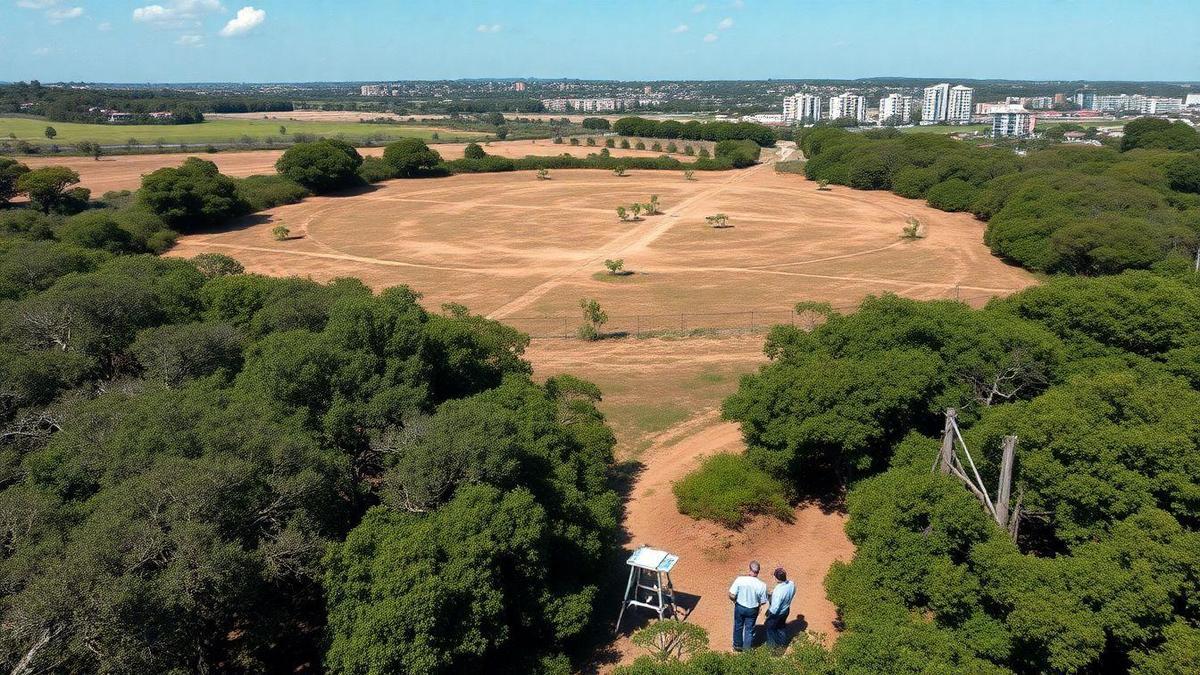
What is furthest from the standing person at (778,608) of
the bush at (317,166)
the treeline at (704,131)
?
the treeline at (704,131)

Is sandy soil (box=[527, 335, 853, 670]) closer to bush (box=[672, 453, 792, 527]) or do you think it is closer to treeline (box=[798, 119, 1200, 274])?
bush (box=[672, 453, 792, 527])

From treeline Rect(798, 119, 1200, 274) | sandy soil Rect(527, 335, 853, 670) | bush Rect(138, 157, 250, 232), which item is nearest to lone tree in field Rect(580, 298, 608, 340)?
sandy soil Rect(527, 335, 853, 670)

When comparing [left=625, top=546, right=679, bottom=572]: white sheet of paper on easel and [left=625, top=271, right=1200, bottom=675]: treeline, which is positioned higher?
[left=625, top=271, right=1200, bottom=675]: treeline

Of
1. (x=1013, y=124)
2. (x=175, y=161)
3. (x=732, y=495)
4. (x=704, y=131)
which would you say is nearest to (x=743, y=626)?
(x=732, y=495)

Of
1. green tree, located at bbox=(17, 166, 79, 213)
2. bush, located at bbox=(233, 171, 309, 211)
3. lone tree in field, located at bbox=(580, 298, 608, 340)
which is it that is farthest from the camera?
bush, located at bbox=(233, 171, 309, 211)

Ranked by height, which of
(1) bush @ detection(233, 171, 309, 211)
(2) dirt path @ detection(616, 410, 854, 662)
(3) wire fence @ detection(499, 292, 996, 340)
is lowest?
(2) dirt path @ detection(616, 410, 854, 662)

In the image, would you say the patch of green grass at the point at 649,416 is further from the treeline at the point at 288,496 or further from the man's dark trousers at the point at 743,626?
the man's dark trousers at the point at 743,626
